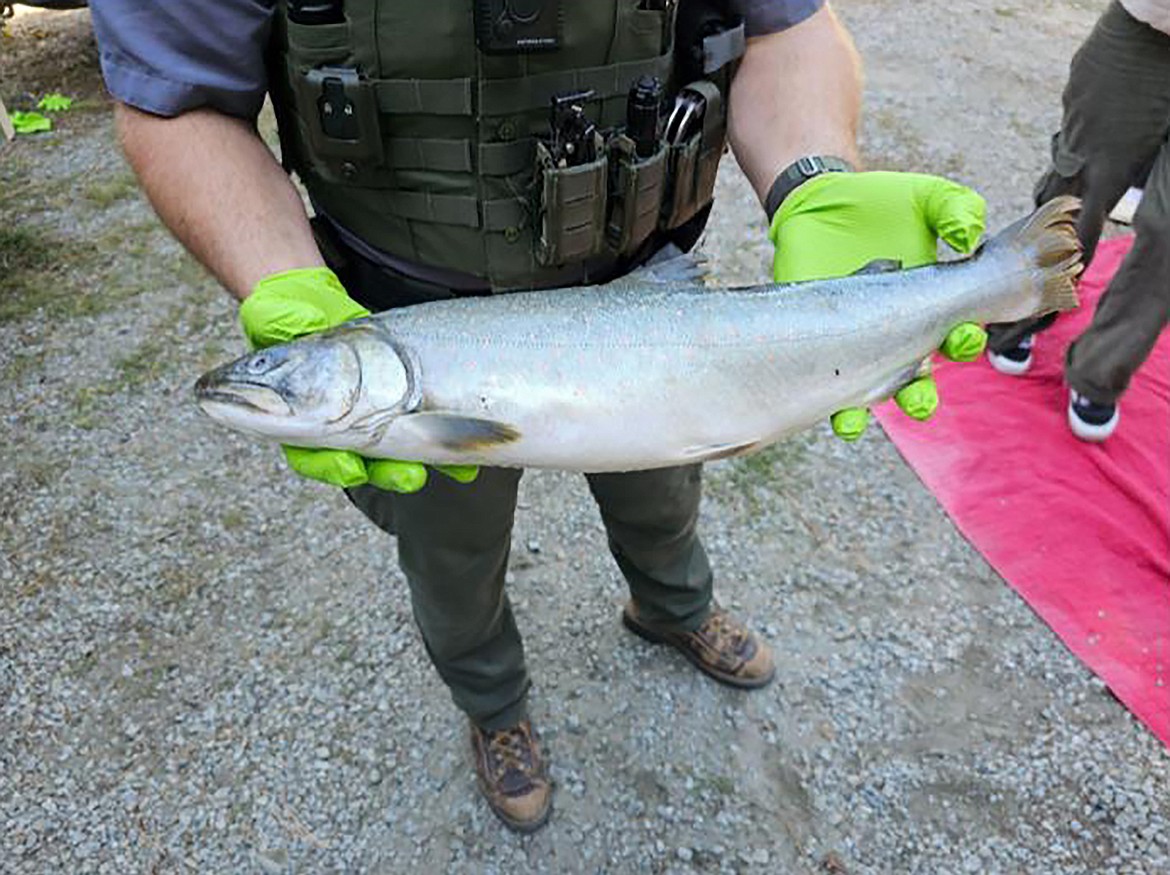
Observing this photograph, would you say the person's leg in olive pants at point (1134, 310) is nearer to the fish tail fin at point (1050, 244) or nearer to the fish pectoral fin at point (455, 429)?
the fish tail fin at point (1050, 244)

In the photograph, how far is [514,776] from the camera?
308cm

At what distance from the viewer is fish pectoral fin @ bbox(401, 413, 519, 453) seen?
75.1 inches

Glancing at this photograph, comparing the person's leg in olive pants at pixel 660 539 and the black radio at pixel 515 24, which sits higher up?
the black radio at pixel 515 24

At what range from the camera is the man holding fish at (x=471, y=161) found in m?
2.04

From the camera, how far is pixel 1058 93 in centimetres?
771

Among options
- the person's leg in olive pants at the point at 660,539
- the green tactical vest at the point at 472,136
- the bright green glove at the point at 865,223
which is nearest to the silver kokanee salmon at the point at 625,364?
the bright green glove at the point at 865,223

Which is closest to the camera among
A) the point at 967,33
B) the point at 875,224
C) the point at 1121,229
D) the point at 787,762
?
the point at 875,224

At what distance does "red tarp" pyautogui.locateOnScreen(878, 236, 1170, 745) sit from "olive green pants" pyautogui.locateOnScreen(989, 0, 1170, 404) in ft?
0.96

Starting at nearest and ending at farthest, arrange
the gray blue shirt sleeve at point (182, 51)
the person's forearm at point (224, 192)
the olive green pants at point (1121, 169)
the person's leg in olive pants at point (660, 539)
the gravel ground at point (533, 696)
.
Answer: the gray blue shirt sleeve at point (182, 51) < the person's forearm at point (224, 192) < the person's leg in olive pants at point (660, 539) < the gravel ground at point (533, 696) < the olive green pants at point (1121, 169)

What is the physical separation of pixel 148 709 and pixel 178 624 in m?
0.38

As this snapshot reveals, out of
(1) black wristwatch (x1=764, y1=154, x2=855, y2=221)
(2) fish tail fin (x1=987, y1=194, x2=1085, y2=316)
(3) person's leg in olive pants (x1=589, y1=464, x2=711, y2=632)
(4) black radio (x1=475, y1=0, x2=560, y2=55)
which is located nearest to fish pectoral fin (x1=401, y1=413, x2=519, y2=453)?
(4) black radio (x1=475, y1=0, x2=560, y2=55)

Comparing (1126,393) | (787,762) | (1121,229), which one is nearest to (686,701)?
(787,762)

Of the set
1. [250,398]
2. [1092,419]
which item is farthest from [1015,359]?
[250,398]

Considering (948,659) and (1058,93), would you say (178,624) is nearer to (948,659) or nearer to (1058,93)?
(948,659)
